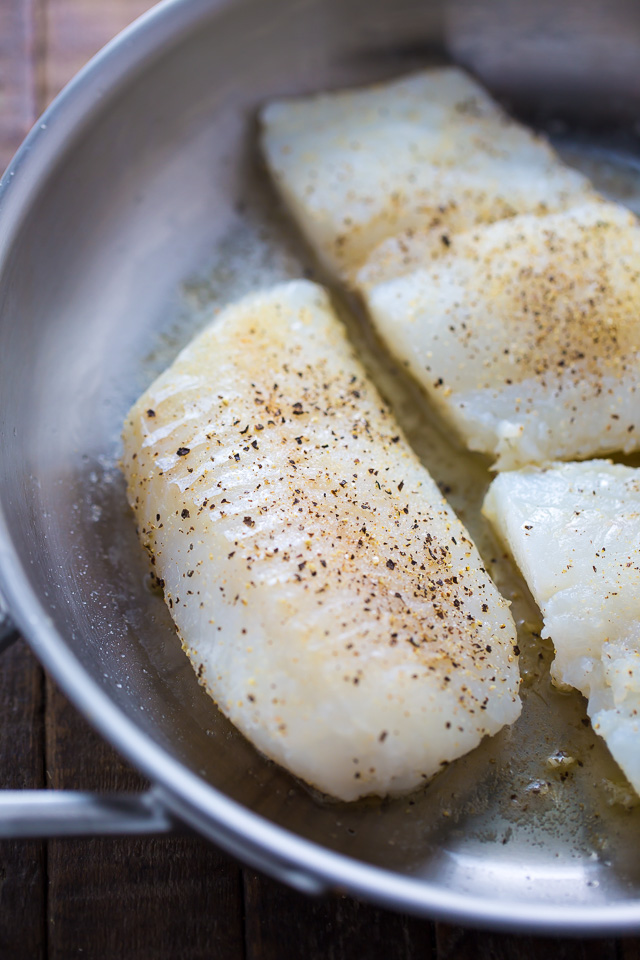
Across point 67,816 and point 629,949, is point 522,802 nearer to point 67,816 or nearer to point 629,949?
point 629,949

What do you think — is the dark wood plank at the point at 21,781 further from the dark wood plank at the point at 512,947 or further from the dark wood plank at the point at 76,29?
the dark wood plank at the point at 76,29

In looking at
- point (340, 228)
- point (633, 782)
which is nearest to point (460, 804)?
point (633, 782)


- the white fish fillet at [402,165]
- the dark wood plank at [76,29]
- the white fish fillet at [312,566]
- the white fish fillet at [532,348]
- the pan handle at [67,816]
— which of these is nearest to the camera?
the pan handle at [67,816]

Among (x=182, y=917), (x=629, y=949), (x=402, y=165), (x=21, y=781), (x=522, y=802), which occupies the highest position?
(x=402, y=165)

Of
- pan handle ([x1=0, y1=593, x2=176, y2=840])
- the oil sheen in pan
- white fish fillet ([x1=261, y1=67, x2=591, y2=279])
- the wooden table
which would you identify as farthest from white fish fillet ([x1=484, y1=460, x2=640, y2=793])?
pan handle ([x1=0, y1=593, x2=176, y2=840])

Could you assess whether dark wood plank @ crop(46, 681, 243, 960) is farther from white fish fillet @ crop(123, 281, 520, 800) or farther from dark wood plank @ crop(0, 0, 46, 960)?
white fish fillet @ crop(123, 281, 520, 800)

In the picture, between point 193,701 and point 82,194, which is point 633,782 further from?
point 82,194

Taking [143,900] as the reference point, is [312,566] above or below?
above

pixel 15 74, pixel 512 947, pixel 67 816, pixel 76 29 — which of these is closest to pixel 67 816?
pixel 67 816

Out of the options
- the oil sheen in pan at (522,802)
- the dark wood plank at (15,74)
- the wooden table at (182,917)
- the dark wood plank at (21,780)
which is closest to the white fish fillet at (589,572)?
the oil sheen in pan at (522,802)
